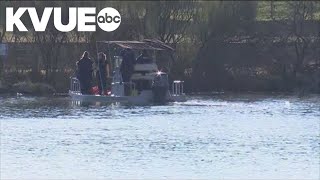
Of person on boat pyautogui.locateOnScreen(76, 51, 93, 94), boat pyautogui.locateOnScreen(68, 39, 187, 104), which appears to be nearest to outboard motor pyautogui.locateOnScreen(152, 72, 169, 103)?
boat pyautogui.locateOnScreen(68, 39, 187, 104)

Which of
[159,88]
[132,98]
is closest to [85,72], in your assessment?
[132,98]

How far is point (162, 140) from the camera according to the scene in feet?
103

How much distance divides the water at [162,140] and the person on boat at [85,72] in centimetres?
102

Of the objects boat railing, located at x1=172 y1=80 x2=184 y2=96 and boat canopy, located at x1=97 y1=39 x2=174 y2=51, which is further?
boat canopy, located at x1=97 y1=39 x2=174 y2=51

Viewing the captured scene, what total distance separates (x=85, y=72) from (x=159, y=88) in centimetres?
319

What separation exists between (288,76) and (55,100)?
542 inches

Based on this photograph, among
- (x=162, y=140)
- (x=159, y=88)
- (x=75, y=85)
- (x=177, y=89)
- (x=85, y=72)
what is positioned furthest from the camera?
(x=75, y=85)

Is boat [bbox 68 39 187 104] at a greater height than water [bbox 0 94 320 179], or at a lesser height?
greater

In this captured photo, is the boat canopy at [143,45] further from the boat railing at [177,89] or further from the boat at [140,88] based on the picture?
the boat railing at [177,89]

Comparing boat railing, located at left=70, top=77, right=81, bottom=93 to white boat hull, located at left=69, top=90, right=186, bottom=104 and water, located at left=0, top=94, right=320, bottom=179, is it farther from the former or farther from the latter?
white boat hull, located at left=69, top=90, right=186, bottom=104

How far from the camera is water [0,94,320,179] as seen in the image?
974 inches

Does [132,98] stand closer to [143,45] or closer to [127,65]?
[127,65]

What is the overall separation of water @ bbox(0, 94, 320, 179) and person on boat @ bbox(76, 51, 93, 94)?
102 centimetres

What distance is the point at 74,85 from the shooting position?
46812mm
